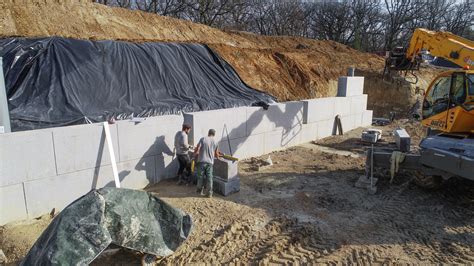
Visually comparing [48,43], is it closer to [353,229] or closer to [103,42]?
[103,42]

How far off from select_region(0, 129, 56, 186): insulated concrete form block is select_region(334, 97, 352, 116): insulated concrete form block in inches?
406

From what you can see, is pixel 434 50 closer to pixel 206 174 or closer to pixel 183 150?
pixel 206 174

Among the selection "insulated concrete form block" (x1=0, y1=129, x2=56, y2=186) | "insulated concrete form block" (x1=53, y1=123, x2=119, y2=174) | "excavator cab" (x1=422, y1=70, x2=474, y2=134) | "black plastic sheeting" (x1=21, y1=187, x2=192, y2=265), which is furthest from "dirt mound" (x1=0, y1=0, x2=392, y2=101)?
"black plastic sheeting" (x1=21, y1=187, x2=192, y2=265)

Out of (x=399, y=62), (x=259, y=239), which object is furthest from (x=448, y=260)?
(x=399, y=62)

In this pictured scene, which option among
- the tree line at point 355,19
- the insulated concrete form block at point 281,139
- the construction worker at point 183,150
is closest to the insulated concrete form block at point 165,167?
the construction worker at point 183,150

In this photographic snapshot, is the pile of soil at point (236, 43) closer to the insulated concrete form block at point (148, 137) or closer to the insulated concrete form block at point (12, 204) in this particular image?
the insulated concrete form block at point (148, 137)

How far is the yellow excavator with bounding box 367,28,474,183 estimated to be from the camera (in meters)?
6.75

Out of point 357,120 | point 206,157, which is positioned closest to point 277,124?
point 206,157

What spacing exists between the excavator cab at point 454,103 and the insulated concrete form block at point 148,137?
5989 millimetres

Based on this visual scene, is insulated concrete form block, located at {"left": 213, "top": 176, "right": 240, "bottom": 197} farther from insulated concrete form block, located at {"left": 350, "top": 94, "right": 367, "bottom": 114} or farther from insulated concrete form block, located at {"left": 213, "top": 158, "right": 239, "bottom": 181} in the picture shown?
insulated concrete form block, located at {"left": 350, "top": 94, "right": 367, "bottom": 114}

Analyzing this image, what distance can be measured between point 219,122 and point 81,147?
3.61 metres

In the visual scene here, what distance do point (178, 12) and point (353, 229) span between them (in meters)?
28.9

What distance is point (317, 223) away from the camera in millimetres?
6348

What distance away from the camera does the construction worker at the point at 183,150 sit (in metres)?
7.76
